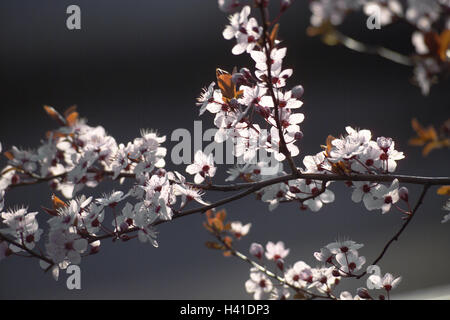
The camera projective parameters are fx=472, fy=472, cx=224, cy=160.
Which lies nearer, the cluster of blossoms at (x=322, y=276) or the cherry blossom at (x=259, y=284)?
the cluster of blossoms at (x=322, y=276)

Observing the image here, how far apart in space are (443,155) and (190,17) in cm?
202

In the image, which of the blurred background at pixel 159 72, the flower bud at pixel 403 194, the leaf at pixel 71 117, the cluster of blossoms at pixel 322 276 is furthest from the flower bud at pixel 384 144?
the blurred background at pixel 159 72

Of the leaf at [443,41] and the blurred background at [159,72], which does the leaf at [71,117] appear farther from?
the blurred background at [159,72]

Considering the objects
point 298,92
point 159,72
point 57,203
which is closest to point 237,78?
point 298,92

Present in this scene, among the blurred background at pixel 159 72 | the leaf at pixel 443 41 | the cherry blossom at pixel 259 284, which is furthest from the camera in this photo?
the blurred background at pixel 159 72

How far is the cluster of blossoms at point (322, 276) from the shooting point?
88cm

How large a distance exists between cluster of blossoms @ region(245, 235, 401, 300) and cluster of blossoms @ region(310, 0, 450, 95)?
43cm

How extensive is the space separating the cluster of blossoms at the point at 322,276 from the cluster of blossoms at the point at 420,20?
430 millimetres

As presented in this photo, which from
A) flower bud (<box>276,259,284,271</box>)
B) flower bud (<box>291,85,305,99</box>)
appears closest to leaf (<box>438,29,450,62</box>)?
flower bud (<box>291,85,305,99</box>)

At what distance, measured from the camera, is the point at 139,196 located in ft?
2.76

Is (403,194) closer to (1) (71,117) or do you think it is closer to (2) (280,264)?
(2) (280,264)

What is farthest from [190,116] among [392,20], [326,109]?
[392,20]

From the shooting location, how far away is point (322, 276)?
91 cm

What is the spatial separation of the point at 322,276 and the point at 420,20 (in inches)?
21.7
